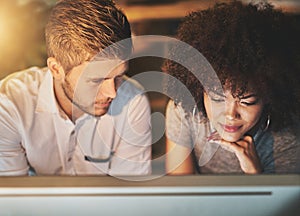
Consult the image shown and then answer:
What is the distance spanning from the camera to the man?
1.15 metres

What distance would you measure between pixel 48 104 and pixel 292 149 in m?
0.64

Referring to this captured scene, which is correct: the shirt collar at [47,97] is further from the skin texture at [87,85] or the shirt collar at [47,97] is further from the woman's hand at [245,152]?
the woman's hand at [245,152]

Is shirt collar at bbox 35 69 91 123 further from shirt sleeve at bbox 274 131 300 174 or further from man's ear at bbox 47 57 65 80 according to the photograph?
shirt sleeve at bbox 274 131 300 174

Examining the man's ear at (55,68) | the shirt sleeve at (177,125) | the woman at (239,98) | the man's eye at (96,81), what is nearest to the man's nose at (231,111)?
the woman at (239,98)

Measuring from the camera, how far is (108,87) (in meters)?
1.17

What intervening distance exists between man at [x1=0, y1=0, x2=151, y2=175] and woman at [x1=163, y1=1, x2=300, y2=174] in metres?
0.10

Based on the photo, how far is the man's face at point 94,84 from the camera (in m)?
1.16

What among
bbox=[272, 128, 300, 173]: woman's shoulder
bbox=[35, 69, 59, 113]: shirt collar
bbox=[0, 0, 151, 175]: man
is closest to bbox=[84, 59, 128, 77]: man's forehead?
bbox=[0, 0, 151, 175]: man

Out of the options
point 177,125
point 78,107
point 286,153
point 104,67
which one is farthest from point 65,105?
point 286,153

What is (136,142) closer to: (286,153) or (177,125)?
(177,125)

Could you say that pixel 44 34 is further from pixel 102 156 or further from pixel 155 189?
pixel 155 189

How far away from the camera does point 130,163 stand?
1.20 m

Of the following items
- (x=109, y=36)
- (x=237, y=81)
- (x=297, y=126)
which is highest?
(x=109, y=36)

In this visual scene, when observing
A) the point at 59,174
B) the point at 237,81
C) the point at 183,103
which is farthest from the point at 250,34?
the point at 59,174
